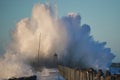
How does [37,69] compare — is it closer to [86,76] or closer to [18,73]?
[18,73]

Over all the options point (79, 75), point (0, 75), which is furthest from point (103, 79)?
point (0, 75)

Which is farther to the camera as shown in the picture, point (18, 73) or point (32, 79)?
point (18, 73)

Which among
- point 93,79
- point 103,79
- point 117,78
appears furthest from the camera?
point 93,79

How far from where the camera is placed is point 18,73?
431 ft

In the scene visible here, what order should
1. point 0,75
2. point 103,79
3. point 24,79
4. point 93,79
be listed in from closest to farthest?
point 103,79 → point 93,79 → point 24,79 → point 0,75

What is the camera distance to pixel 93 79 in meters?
35.1

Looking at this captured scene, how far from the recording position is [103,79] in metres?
30.2

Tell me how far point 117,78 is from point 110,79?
0.59 m

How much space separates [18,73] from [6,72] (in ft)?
15.4

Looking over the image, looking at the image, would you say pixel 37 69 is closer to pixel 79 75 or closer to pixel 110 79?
pixel 79 75

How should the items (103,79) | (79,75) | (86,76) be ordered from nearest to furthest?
(103,79) → (86,76) → (79,75)

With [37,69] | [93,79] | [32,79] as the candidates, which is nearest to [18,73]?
[37,69]

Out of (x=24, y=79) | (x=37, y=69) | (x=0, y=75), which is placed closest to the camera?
(x=24, y=79)

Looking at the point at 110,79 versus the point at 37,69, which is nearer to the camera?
the point at 110,79
